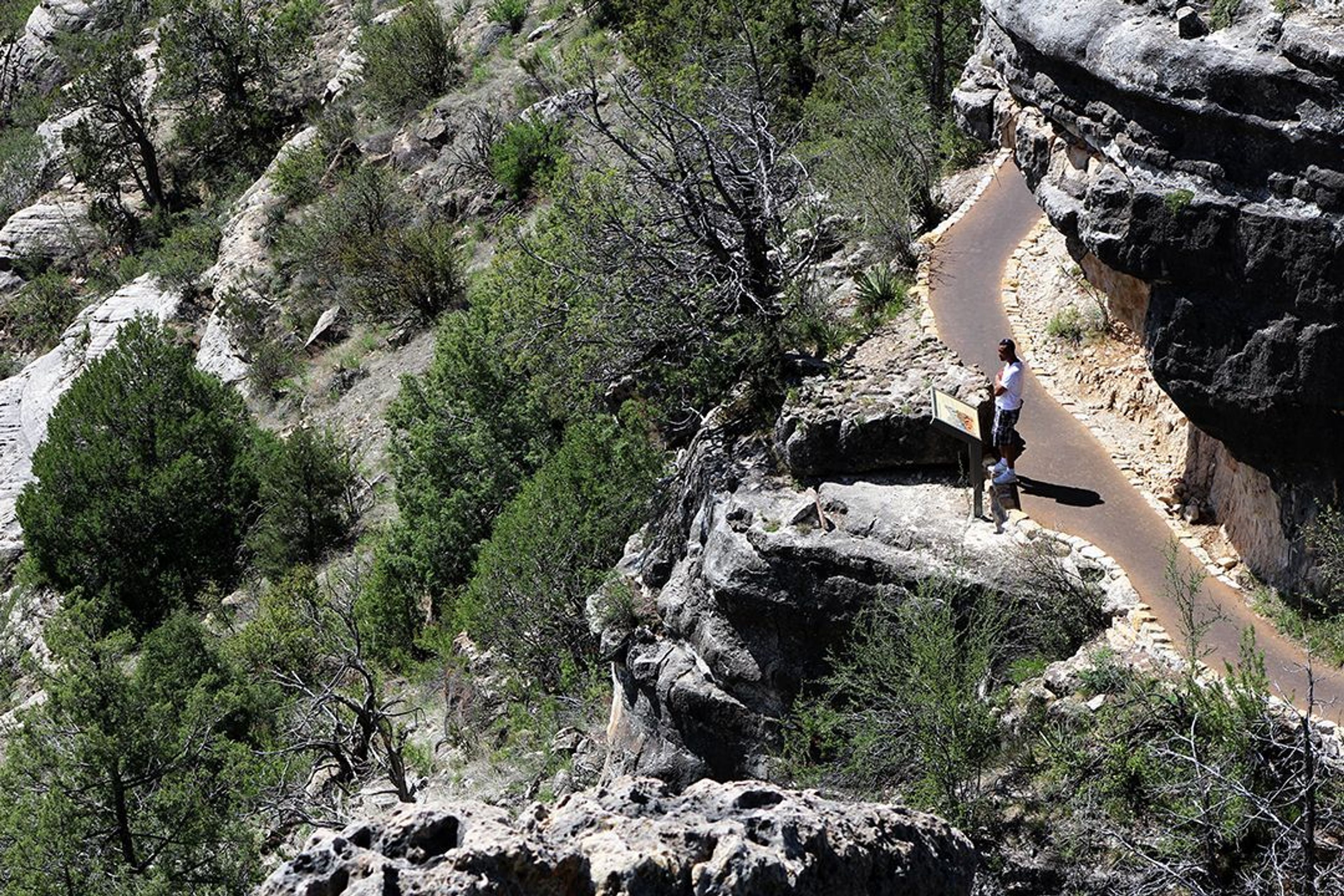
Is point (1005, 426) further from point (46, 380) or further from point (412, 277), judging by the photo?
point (46, 380)

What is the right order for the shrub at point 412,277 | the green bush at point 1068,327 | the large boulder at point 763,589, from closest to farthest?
the large boulder at point 763,589, the green bush at point 1068,327, the shrub at point 412,277

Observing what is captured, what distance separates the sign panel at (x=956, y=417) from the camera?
13.6 metres

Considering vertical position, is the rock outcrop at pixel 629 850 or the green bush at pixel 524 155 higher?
the rock outcrop at pixel 629 850

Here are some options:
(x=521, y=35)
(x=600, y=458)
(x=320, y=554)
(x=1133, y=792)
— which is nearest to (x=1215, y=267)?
(x=1133, y=792)

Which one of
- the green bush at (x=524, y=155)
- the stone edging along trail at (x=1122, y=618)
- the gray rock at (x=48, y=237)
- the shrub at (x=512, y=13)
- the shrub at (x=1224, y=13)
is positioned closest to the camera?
the shrub at (x=1224, y=13)

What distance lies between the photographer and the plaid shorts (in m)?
14.0

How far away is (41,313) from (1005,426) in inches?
1663

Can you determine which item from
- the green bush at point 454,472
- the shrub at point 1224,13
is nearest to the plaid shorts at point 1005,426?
the shrub at point 1224,13

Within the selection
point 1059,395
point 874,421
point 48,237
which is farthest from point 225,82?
point 1059,395

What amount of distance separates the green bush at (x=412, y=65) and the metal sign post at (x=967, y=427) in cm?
3442

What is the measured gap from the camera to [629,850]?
689cm

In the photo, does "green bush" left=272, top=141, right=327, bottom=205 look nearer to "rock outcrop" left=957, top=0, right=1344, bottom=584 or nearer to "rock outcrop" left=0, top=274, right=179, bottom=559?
"rock outcrop" left=0, top=274, right=179, bottom=559

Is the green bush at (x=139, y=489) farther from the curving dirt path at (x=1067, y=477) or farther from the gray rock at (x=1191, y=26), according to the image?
the gray rock at (x=1191, y=26)

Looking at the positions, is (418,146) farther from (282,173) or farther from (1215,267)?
(1215,267)
